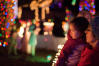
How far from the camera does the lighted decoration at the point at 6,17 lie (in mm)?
15125

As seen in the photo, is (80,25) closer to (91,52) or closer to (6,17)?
(91,52)

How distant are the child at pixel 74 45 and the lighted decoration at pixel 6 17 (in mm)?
12007

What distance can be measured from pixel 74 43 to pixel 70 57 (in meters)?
0.24

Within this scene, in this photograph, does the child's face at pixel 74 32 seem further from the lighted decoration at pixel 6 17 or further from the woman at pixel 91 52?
the lighted decoration at pixel 6 17

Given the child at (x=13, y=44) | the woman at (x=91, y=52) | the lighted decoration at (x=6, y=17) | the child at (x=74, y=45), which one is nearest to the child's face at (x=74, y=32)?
the child at (x=74, y=45)

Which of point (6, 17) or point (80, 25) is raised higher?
point (6, 17)

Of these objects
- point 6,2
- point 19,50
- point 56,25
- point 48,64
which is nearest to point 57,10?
point 56,25

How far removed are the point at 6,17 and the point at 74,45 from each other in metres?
12.5

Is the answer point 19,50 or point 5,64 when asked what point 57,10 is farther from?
point 5,64

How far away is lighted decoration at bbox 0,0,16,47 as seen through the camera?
15.1 metres

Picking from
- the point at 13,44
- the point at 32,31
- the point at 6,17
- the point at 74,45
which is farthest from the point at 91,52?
the point at 6,17

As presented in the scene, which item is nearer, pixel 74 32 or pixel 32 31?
pixel 74 32

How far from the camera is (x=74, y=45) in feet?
11.1

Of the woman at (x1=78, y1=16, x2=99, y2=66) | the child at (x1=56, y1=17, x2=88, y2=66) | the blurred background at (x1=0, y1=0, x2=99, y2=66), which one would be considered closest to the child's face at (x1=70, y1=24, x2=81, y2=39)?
the child at (x1=56, y1=17, x2=88, y2=66)
